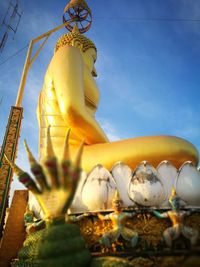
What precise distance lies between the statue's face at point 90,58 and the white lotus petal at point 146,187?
3.25 m

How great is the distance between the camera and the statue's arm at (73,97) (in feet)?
12.7

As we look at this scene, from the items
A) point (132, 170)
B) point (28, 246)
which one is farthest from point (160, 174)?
point (28, 246)

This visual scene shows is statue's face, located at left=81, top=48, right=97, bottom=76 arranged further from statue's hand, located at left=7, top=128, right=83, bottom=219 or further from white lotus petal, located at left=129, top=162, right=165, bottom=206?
statue's hand, located at left=7, top=128, right=83, bottom=219

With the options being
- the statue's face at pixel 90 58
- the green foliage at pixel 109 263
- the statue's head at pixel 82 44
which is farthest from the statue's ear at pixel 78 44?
the green foliage at pixel 109 263

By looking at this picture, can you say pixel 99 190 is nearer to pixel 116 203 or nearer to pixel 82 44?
pixel 116 203

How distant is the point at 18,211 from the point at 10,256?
2.25 feet

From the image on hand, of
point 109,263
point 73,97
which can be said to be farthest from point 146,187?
point 73,97

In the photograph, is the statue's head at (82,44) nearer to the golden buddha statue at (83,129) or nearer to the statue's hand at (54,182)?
the golden buddha statue at (83,129)

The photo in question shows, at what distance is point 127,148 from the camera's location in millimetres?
3408

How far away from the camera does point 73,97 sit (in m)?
3.97

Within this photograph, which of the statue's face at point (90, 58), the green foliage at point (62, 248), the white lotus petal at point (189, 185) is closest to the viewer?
the green foliage at point (62, 248)

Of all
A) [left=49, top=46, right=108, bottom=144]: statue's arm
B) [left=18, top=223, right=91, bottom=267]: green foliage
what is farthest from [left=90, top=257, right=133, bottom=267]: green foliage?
[left=49, top=46, right=108, bottom=144]: statue's arm

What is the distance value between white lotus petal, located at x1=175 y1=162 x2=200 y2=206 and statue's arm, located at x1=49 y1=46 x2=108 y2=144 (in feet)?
4.60

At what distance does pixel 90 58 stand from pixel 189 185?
378 centimetres
